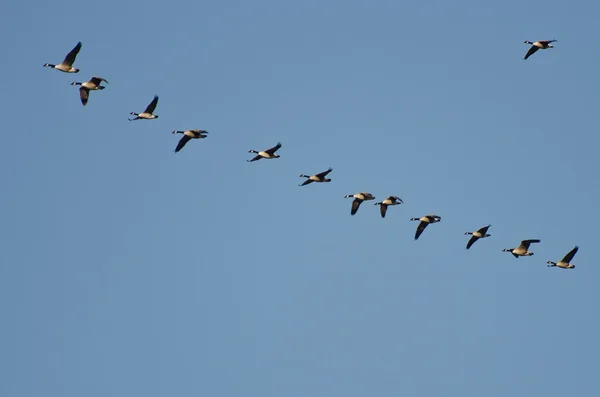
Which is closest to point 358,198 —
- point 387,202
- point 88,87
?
point 387,202

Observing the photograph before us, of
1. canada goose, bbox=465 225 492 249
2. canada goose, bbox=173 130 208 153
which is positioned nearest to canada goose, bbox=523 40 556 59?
canada goose, bbox=465 225 492 249

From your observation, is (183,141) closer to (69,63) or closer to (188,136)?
(188,136)

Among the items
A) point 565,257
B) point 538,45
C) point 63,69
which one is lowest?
point 565,257

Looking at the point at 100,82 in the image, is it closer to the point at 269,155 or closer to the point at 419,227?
the point at 269,155

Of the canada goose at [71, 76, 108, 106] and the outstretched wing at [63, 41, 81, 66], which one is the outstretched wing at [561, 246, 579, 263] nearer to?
the canada goose at [71, 76, 108, 106]

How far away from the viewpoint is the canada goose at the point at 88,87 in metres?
57.9

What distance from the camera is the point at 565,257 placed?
6103 cm

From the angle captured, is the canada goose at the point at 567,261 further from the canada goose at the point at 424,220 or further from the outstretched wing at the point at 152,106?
the outstretched wing at the point at 152,106

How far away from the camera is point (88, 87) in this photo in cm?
5816

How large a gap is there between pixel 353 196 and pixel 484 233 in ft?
21.6

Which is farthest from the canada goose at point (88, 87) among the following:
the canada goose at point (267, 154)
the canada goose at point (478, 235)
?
the canada goose at point (478, 235)

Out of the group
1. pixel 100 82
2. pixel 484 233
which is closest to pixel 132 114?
pixel 100 82

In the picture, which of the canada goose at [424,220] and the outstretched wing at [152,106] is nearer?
the outstretched wing at [152,106]

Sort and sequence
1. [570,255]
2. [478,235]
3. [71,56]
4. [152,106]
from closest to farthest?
1. [71,56]
2. [152,106]
3. [570,255]
4. [478,235]
